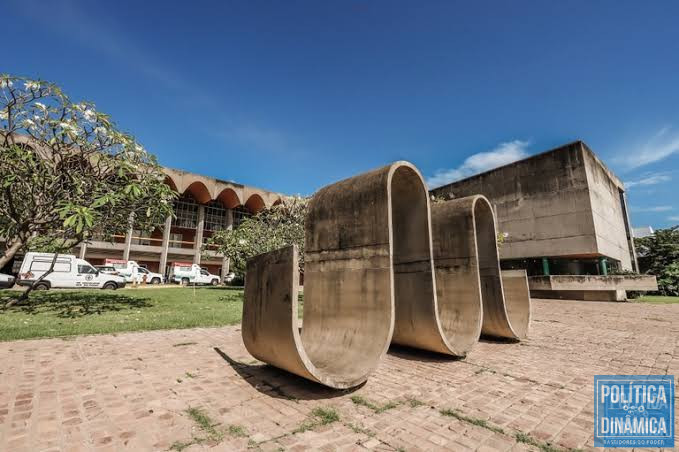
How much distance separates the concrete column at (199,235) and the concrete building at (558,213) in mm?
33943

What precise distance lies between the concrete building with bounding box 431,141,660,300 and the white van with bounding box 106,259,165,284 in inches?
1318

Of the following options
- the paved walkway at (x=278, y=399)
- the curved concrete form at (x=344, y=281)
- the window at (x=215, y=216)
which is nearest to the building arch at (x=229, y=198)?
the window at (x=215, y=216)

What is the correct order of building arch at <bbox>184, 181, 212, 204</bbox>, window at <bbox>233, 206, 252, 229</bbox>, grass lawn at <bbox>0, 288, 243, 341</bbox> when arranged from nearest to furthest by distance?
grass lawn at <bbox>0, 288, 243, 341</bbox>, building arch at <bbox>184, 181, 212, 204</bbox>, window at <bbox>233, 206, 252, 229</bbox>

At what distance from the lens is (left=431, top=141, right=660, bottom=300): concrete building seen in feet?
72.7

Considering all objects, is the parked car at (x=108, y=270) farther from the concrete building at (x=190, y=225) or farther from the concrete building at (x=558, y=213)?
the concrete building at (x=558, y=213)

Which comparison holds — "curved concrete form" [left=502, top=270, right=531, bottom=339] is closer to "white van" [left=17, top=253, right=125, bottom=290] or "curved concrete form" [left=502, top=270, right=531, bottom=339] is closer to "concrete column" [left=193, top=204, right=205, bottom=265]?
"white van" [left=17, top=253, right=125, bottom=290]

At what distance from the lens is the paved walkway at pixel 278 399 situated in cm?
277

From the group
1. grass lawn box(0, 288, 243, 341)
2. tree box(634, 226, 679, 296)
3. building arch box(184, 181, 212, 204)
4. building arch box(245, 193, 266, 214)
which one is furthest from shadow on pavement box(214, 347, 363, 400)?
building arch box(245, 193, 266, 214)

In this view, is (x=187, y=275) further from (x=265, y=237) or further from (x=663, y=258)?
(x=663, y=258)

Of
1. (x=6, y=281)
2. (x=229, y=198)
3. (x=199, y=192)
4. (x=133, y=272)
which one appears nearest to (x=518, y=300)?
(x=6, y=281)

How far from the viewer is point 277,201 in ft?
156

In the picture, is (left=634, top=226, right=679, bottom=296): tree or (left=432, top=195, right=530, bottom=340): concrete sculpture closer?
(left=432, top=195, right=530, bottom=340): concrete sculpture

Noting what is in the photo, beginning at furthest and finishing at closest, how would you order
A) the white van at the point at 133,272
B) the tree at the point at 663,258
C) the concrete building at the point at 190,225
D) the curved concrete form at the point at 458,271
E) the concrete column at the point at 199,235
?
the concrete column at the point at 199,235 → the concrete building at the point at 190,225 → the white van at the point at 133,272 → the tree at the point at 663,258 → the curved concrete form at the point at 458,271

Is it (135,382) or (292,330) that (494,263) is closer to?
(292,330)
